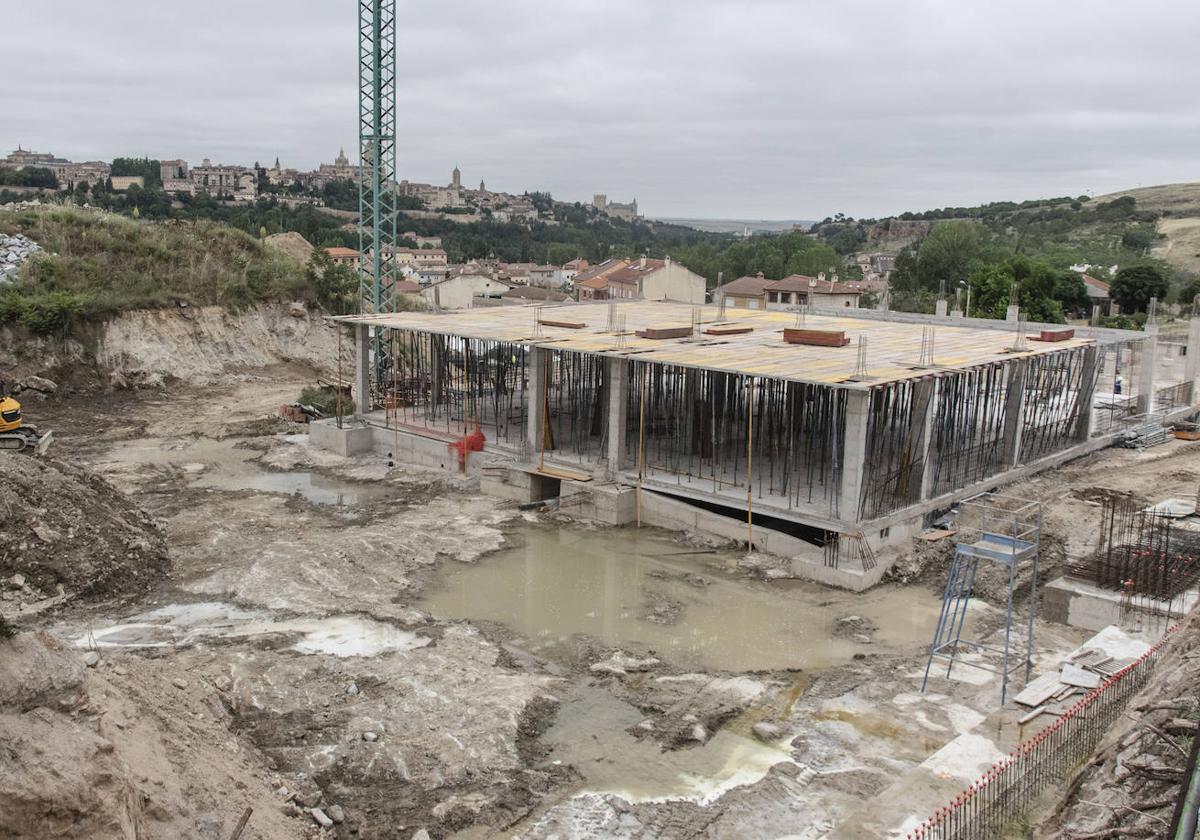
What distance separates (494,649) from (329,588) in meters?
3.65

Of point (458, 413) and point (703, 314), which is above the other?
point (703, 314)

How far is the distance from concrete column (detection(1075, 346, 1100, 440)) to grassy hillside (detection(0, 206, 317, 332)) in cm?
2915

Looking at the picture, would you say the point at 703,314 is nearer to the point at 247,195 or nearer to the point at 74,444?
the point at 74,444

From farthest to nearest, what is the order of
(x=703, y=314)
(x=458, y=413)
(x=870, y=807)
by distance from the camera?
(x=703, y=314)
(x=458, y=413)
(x=870, y=807)

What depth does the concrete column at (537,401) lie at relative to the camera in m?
23.7

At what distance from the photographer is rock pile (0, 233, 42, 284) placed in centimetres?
3509

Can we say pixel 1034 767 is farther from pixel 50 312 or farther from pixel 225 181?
pixel 225 181

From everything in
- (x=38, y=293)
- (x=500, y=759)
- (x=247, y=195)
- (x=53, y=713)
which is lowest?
(x=500, y=759)

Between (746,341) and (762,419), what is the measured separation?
2.24 metres

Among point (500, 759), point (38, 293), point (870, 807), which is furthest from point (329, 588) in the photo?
point (38, 293)

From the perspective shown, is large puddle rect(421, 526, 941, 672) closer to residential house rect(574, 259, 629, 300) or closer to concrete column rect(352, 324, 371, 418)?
concrete column rect(352, 324, 371, 418)


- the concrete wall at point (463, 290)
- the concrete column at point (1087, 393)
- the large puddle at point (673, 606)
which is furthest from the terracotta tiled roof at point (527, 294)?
the large puddle at point (673, 606)

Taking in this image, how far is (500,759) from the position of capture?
11516 mm

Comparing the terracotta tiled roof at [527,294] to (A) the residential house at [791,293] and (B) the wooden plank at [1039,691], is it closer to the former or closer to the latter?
(A) the residential house at [791,293]
